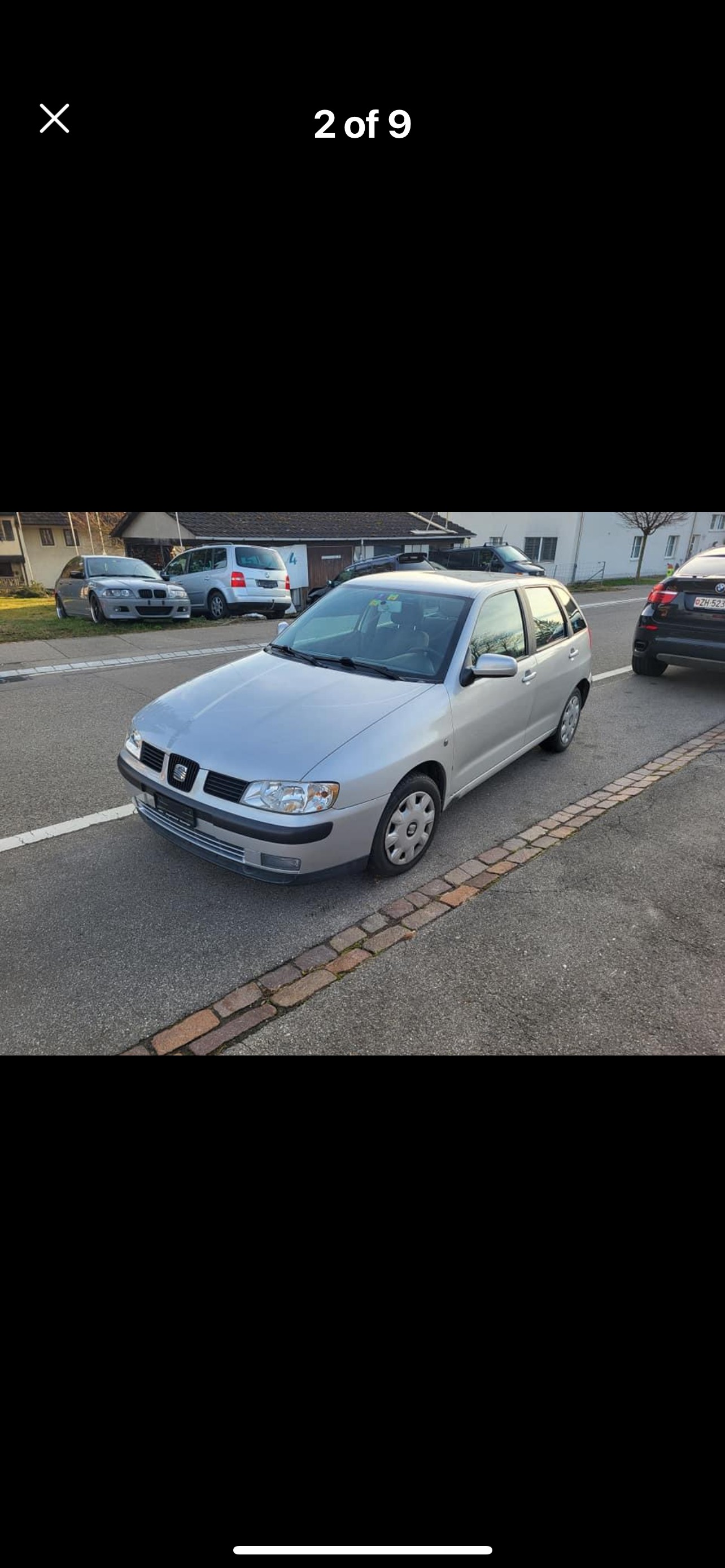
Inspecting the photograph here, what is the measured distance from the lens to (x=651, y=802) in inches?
190

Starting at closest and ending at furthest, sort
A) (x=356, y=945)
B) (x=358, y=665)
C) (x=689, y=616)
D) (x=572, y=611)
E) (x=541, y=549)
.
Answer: (x=356, y=945), (x=358, y=665), (x=572, y=611), (x=689, y=616), (x=541, y=549)

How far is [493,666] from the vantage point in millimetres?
3797

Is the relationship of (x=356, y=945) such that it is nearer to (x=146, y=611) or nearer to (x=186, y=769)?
(x=186, y=769)

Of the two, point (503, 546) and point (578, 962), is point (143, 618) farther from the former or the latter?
point (503, 546)

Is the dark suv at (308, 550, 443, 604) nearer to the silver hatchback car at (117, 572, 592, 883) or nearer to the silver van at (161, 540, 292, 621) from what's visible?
the silver van at (161, 540, 292, 621)

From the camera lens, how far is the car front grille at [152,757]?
338 cm

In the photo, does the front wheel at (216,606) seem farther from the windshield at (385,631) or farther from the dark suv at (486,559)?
the windshield at (385,631)

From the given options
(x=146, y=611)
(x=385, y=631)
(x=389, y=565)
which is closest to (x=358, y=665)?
(x=385, y=631)

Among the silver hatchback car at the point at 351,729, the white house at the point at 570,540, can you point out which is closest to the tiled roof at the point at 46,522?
the white house at the point at 570,540

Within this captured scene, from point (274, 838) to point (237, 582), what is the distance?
11683 millimetres

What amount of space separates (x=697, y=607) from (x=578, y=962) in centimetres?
575

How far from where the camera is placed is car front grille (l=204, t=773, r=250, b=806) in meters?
3.03

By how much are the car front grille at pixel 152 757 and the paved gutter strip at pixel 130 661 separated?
185 inches
